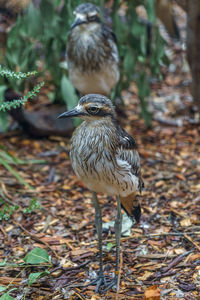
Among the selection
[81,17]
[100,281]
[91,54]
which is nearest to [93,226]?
[100,281]

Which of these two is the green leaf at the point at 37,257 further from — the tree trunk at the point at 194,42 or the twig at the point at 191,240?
the tree trunk at the point at 194,42

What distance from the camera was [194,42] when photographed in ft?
19.2

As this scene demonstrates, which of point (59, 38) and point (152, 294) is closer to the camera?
point (152, 294)

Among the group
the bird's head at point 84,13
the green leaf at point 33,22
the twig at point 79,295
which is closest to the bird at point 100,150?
the twig at point 79,295

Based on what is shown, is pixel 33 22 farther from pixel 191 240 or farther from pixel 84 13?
pixel 191 240

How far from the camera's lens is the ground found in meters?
3.15

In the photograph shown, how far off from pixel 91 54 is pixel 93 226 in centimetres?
206

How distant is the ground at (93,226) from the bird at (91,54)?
0.97 m

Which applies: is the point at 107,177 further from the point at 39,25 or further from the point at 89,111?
the point at 39,25

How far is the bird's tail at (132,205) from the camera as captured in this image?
139 inches

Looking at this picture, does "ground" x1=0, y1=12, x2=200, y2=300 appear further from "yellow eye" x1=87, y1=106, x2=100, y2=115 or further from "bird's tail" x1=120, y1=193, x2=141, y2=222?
"yellow eye" x1=87, y1=106, x2=100, y2=115

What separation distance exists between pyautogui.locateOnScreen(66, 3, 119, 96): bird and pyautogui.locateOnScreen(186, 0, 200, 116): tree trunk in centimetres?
122

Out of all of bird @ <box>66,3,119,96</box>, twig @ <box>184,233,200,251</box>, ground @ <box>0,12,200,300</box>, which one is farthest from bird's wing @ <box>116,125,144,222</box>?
bird @ <box>66,3,119,96</box>

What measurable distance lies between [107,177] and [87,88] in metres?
2.48
